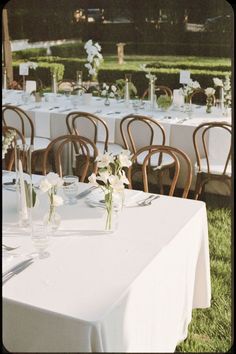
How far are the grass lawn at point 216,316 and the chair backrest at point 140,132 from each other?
0.95m

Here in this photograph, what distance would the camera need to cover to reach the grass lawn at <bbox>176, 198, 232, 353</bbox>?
228cm

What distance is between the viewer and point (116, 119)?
422 cm

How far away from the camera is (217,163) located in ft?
12.5

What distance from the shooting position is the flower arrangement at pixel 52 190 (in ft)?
6.21

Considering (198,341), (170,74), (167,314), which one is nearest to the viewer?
(167,314)

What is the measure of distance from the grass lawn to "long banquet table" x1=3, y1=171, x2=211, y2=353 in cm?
14

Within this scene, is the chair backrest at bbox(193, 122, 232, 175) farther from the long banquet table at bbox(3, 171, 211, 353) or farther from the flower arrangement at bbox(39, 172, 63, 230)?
the flower arrangement at bbox(39, 172, 63, 230)

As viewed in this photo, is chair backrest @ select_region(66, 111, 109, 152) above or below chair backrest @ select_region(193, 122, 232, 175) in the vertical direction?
above

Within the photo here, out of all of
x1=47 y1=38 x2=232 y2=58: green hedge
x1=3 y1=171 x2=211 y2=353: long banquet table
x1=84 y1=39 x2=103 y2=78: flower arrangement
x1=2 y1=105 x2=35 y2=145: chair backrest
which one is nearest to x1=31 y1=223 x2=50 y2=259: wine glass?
x1=3 y1=171 x2=211 y2=353: long banquet table

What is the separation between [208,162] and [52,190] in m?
1.91

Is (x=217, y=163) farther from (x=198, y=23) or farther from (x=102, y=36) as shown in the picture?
(x=102, y=36)

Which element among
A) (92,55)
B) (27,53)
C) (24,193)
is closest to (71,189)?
(24,193)

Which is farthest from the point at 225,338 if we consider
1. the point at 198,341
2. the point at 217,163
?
the point at 217,163

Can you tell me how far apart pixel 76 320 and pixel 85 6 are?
14.1m
